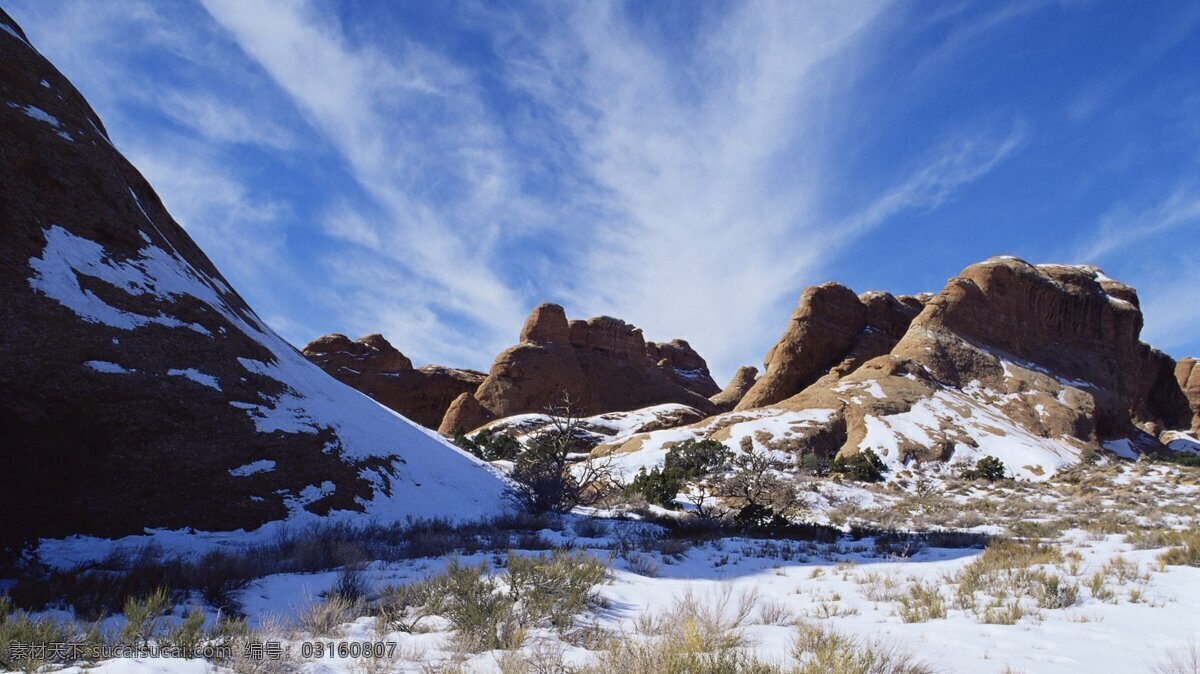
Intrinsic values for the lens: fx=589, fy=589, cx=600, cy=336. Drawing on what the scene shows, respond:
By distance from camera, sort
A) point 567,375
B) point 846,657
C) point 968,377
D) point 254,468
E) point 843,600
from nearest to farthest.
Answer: point 846,657, point 843,600, point 254,468, point 968,377, point 567,375

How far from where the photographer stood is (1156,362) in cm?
8188

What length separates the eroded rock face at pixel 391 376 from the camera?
7894cm

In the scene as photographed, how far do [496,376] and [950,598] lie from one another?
65.6 m

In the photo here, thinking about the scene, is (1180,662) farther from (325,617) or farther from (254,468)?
(254,468)

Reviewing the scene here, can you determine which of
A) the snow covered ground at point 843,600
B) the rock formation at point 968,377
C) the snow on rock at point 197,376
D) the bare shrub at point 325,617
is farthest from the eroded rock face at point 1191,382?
the snow on rock at point 197,376

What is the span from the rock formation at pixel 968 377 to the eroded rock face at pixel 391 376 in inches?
1568

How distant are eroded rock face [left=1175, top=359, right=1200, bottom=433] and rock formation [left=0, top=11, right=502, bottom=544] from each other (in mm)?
108562

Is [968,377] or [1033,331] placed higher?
[1033,331]

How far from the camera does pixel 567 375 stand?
72375 mm

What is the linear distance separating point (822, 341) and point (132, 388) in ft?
197

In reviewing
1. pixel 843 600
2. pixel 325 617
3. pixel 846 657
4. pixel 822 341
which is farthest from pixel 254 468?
pixel 822 341

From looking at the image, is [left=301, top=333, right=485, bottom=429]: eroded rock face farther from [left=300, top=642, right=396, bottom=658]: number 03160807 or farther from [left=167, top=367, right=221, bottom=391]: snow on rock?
[left=300, top=642, right=396, bottom=658]: number 03160807

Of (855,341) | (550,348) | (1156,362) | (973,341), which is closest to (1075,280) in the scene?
(973,341)

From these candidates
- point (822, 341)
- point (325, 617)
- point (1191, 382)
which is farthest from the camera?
point (1191, 382)
